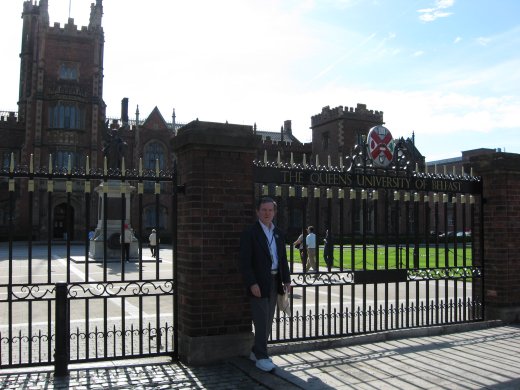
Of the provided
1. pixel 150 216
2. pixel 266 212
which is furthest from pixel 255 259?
pixel 150 216

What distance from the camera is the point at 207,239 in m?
5.60

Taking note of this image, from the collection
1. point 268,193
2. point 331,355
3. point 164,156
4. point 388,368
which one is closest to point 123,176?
point 268,193

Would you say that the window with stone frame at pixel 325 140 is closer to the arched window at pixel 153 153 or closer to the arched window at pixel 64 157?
the arched window at pixel 153 153

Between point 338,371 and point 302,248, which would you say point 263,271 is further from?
point 302,248

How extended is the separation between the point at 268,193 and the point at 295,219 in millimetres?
37051

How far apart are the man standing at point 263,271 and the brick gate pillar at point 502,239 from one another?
407cm

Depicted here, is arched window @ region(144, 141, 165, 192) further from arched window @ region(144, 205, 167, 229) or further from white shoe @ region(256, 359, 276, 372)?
white shoe @ region(256, 359, 276, 372)

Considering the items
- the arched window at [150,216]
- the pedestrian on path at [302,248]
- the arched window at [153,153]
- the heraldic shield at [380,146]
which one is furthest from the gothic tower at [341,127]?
the heraldic shield at [380,146]

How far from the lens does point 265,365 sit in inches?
203

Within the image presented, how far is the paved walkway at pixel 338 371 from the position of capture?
15.9 ft

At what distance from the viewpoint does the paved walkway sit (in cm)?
484

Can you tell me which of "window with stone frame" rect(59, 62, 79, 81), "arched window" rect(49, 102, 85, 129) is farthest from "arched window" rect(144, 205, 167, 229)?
"window with stone frame" rect(59, 62, 79, 81)

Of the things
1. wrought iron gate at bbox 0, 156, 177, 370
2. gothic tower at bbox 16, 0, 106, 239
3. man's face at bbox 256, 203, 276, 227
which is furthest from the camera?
gothic tower at bbox 16, 0, 106, 239

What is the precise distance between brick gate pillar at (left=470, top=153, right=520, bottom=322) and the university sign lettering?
367 millimetres
